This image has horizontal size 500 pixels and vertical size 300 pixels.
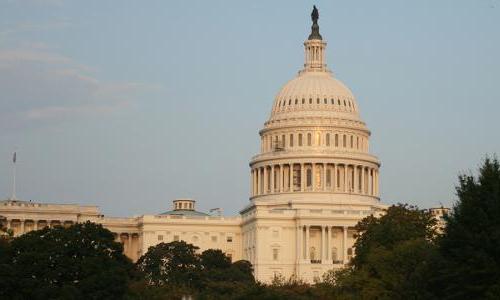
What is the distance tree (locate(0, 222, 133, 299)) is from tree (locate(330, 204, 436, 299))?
58.2ft

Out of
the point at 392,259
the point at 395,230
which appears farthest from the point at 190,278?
the point at 392,259

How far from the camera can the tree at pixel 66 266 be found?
127 m

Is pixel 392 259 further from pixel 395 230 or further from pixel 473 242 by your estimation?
pixel 473 242

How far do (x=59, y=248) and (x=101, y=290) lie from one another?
705 cm

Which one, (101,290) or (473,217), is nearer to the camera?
(473,217)

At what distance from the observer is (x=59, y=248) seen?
433 ft

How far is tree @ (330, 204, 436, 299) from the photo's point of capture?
11666 cm

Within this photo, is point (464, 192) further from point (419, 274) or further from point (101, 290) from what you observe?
point (101, 290)

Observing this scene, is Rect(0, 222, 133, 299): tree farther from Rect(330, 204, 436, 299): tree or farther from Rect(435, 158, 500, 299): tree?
Rect(435, 158, 500, 299): tree

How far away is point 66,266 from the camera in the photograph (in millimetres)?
130250

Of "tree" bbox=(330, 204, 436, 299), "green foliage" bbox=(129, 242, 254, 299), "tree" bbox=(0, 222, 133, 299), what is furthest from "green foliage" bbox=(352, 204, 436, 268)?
"tree" bbox=(0, 222, 133, 299)

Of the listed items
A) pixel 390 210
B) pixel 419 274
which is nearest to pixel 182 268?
pixel 390 210

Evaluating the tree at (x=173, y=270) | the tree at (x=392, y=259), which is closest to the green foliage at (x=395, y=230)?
the tree at (x=392, y=259)

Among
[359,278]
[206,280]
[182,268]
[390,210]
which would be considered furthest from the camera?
[182,268]
